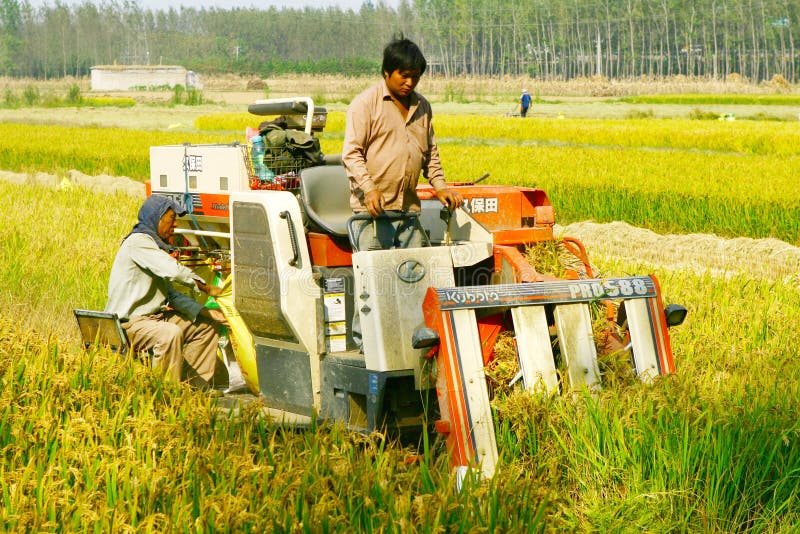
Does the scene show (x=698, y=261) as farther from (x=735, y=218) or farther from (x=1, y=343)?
(x=1, y=343)

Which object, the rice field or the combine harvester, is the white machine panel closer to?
the combine harvester

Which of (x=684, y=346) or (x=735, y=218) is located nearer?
(x=684, y=346)

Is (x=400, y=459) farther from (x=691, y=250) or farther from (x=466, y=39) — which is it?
(x=466, y=39)

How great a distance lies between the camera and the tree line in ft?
398

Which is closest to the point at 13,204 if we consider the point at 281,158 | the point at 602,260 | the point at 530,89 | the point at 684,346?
the point at 602,260

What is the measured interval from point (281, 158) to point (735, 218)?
10.1 m

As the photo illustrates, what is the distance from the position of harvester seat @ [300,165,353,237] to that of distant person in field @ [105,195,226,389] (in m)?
1.08

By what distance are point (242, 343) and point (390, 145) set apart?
1734mm

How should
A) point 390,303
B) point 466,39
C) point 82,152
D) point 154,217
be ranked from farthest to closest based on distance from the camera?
point 466,39 → point 82,152 → point 154,217 → point 390,303

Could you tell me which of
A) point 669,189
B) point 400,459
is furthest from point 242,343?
point 669,189

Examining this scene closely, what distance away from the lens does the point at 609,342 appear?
17.2ft

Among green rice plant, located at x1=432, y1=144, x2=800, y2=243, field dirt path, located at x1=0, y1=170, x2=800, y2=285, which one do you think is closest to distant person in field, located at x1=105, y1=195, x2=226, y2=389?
field dirt path, located at x1=0, y1=170, x2=800, y2=285

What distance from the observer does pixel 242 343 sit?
655 centimetres

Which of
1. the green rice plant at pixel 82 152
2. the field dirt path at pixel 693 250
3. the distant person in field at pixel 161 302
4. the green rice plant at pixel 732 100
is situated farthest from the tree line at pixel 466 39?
the distant person in field at pixel 161 302
